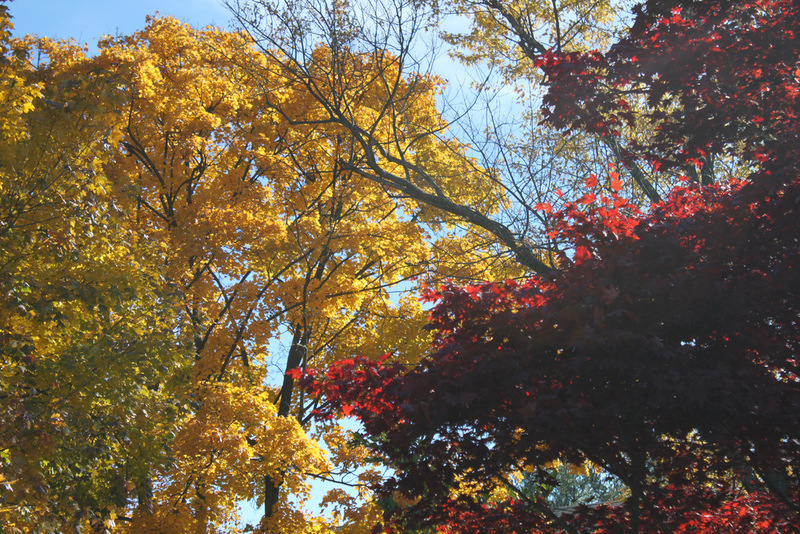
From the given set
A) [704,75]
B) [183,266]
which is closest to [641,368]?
[704,75]

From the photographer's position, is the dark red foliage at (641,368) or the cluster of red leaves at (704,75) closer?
the dark red foliage at (641,368)

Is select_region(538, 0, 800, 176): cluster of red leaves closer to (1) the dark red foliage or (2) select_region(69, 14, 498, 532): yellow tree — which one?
(1) the dark red foliage

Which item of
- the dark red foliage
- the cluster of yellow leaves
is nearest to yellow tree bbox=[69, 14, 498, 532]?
the cluster of yellow leaves

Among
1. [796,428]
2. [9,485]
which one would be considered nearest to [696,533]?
[796,428]

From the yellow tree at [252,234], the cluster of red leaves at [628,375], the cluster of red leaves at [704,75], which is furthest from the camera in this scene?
the yellow tree at [252,234]

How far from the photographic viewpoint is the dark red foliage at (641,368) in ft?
12.9

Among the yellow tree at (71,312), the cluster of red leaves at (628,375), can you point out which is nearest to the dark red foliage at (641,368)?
the cluster of red leaves at (628,375)

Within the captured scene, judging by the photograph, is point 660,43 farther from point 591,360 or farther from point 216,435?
point 216,435

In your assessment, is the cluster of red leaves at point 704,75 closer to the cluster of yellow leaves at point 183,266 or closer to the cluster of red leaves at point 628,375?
the cluster of red leaves at point 628,375

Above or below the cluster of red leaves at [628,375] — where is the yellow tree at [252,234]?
above

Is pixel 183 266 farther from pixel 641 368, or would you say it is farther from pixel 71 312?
pixel 641 368

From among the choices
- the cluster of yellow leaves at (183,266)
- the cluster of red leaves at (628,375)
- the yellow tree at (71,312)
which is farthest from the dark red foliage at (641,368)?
the yellow tree at (71,312)

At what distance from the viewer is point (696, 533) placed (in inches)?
197

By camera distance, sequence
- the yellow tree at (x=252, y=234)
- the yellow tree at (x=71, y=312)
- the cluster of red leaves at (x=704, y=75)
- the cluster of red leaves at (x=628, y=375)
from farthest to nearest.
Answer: the yellow tree at (x=252, y=234) < the yellow tree at (x=71, y=312) < the cluster of red leaves at (x=704, y=75) < the cluster of red leaves at (x=628, y=375)
